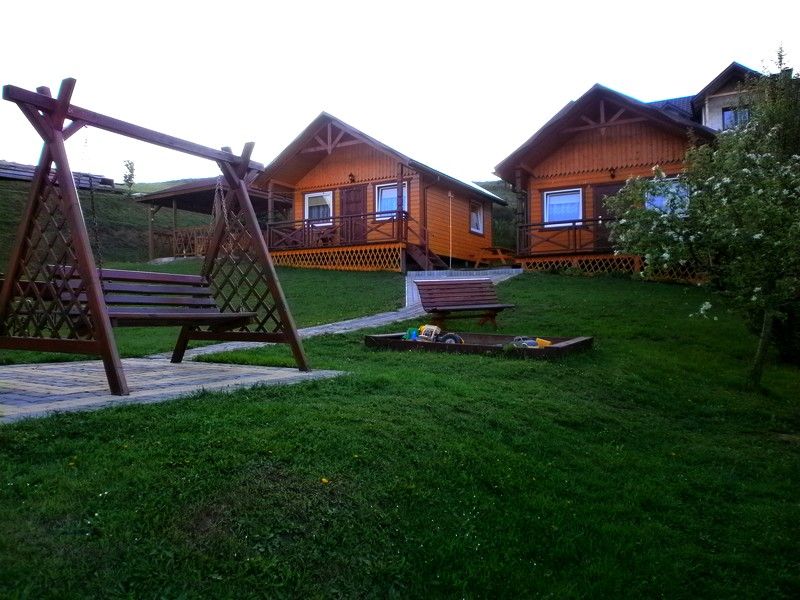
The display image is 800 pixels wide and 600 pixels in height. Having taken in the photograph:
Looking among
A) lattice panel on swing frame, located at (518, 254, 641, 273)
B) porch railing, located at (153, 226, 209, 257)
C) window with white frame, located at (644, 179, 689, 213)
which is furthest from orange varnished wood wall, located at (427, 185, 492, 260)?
window with white frame, located at (644, 179, 689, 213)

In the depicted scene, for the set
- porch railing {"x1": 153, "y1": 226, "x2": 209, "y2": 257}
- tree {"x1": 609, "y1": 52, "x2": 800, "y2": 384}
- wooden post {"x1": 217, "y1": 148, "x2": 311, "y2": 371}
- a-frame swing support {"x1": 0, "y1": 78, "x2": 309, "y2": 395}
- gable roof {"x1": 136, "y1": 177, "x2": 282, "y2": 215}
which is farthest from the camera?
porch railing {"x1": 153, "y1": 226, "x2": 209, "y2": 257}

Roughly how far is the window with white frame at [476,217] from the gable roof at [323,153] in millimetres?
651

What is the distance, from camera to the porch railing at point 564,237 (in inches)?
813

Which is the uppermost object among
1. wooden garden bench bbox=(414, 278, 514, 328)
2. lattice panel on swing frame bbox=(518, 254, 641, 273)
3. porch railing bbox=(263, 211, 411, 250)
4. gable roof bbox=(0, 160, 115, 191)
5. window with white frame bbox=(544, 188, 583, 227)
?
window with white frame bbox=(544, 188, 583, 227)

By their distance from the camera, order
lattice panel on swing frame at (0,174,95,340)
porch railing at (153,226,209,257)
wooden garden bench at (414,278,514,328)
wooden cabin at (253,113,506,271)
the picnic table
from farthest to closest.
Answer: porch railing at (153,226,209,257) → the picnic table → wooden cabin at (253,113,506,271) → wooden garden bench at (414,278,514,328) → lattice panel on swing frame at (0,174,95,340)

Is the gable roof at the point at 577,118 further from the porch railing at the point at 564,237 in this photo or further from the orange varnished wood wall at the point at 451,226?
the orange varnished wood wall at the point at 451,226

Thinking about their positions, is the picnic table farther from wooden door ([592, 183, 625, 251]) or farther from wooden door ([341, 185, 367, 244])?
wooden door ([341, 185, 367, 244])

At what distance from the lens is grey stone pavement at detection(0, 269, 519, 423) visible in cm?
457

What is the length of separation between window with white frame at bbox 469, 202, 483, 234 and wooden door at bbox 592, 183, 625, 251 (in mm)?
6153

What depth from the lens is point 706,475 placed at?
5043 millimetres

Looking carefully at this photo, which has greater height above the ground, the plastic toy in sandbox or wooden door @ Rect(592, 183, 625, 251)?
wooden door @ Rect(592, 183, 625, 251)

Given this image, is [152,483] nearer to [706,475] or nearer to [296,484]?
[296,484]

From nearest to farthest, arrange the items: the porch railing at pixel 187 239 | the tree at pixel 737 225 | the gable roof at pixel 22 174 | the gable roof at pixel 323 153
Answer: the gable roof at pixel 22 174 < the tree at pixel 737 225 < the gable roof at pixel 323 153 < the porch railing at pixel 187 239

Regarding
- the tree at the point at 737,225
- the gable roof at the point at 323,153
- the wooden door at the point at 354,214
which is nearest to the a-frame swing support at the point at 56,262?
the tree at the point at 737,225
